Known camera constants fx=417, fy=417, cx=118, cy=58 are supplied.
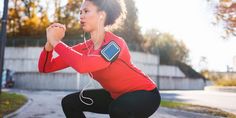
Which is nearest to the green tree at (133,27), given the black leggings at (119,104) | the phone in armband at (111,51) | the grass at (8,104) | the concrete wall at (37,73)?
the concrete wall at (37,73)

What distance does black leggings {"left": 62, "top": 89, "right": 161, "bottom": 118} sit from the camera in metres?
3.13

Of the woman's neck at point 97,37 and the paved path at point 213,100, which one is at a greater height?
the woman's neck at point 97,37

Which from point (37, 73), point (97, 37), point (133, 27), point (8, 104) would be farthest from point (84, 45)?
point (133, 27)

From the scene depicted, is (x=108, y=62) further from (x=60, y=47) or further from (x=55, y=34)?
(x=55, y=34)

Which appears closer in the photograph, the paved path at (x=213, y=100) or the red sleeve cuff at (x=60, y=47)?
the red sleeve cuff at (x=60, y=47)

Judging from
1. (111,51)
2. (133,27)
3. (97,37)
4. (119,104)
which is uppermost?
(133,27)

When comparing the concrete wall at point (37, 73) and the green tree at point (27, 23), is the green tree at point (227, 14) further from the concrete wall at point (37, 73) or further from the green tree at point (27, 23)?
the green tree at point (27, 23)

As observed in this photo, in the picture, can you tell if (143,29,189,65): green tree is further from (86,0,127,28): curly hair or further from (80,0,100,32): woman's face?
(80,0,100,32): woman's face

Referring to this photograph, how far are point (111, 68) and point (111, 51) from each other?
0.16 metres

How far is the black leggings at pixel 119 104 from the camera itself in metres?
3.13

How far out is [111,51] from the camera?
3068 millimetres

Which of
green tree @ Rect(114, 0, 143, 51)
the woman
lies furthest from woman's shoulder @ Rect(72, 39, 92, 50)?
green tree @ Rect(114, 0, 143, 51)

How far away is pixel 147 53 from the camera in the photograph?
50.3 meters

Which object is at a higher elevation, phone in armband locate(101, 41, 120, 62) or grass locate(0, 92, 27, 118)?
phone in armband locate(101, 41, 120, 62)
